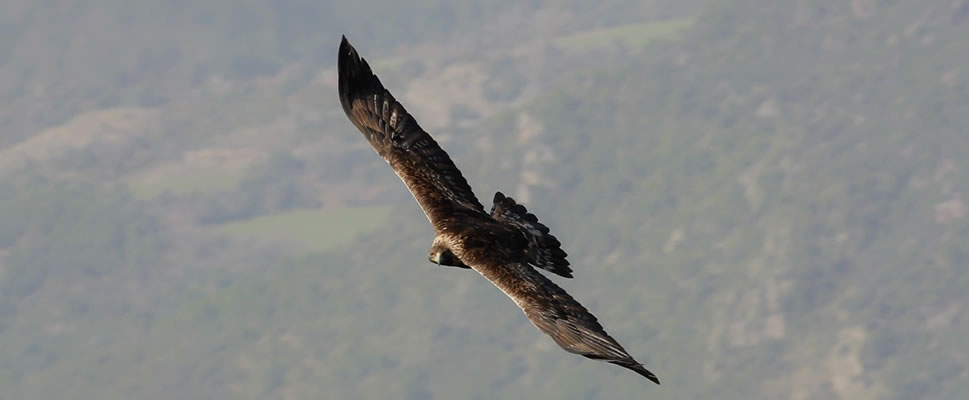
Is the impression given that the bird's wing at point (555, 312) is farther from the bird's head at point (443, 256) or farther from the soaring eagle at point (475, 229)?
the bird's head at point (443, 256)

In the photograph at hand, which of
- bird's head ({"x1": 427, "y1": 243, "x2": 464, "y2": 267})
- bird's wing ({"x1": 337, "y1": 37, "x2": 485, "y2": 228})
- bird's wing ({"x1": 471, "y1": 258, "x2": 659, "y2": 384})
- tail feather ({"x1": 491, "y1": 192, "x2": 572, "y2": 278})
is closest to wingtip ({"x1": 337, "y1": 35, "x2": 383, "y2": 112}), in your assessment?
bird's wing ({"x1": 337, "y1": 37, "x2": 485, "y2": 228})

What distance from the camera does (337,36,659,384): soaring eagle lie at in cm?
3706

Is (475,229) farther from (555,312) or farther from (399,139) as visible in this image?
(399,139)

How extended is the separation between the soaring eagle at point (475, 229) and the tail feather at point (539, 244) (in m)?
0.03

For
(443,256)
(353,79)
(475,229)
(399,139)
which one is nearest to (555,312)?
(443,256)

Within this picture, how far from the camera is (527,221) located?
4406cm

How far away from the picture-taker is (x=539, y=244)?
43.0m

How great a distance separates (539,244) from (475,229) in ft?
5.86

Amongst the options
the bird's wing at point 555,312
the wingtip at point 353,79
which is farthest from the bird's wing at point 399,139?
the bird's wing at point 555,312

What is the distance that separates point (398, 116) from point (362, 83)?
1.42 meters

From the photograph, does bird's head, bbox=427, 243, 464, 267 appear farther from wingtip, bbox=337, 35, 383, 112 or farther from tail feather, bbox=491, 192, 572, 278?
wingtip, bbox=337, 35, 383, 112

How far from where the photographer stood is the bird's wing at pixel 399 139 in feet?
151

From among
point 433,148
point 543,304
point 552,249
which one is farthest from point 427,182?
point 543,304

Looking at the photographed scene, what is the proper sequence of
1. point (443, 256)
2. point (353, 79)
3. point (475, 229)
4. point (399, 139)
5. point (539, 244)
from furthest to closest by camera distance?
point (399, 139)
point (353, 79)
point (539, 244)
point (475, 229)
point (443, 256)
